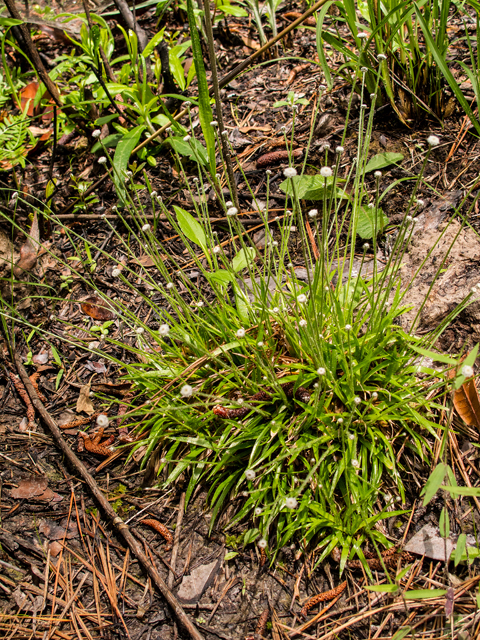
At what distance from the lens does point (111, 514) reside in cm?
183

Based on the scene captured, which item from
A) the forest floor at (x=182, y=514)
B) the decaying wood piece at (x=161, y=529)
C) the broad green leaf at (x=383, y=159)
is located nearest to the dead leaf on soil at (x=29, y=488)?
the forest floor at (x=182, y=514)

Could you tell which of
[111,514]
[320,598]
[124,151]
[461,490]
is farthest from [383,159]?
[111,514]

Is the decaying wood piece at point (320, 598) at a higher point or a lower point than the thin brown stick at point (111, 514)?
lower

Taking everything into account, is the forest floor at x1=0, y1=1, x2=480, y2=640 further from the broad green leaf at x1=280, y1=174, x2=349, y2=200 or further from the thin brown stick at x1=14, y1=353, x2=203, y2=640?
the broad green leaf at x1=280, y1=174, x2=349, y2=200

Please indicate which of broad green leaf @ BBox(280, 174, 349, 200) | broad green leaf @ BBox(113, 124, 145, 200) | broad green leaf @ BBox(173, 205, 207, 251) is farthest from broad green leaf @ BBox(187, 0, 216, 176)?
broad green leaf @ BBox(113, 124, 145, 200)

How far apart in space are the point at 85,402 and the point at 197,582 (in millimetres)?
1105

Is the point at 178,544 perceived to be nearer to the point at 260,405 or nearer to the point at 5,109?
the point at 260,405

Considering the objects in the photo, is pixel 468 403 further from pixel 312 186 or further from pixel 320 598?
pixel 312 186

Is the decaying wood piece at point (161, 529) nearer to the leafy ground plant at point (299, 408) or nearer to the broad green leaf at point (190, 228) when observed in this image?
the leafy ground plant at point (299, 408)

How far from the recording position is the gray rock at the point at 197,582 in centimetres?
165

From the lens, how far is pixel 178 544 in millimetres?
1784

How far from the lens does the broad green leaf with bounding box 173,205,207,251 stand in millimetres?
2121

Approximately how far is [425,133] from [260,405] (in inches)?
83.6

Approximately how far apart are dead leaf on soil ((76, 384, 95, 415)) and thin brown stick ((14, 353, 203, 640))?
0.15m
